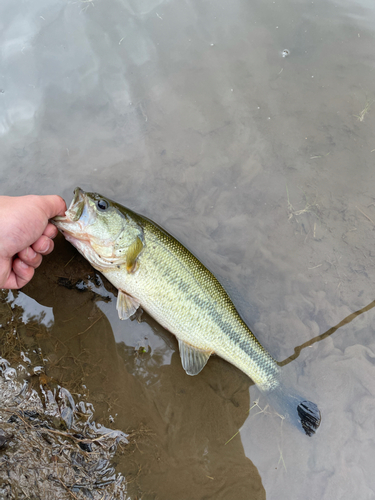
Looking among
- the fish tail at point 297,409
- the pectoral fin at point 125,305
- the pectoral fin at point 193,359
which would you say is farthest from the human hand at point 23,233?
the fish tail at point 297,409

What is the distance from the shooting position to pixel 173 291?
3223 millimetres

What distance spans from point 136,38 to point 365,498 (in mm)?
6319

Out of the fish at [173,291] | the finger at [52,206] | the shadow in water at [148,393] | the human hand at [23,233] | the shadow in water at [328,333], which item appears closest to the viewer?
the human hand at [23,233]

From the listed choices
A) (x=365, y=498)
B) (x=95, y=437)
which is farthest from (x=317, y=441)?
(x=95, y=437)

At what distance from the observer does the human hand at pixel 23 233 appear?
2.88 metres

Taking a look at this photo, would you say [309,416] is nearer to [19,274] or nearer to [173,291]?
[173,291]

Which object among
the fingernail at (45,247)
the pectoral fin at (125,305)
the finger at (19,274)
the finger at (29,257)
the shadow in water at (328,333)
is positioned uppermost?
the fingernail at (45,247)

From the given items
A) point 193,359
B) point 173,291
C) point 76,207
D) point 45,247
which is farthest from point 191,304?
point 45,247

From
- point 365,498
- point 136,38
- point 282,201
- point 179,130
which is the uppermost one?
point 136,38

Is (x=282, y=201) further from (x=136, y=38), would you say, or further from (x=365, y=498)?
(x=365, y=498)

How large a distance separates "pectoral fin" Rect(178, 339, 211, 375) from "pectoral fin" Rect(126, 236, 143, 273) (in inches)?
41.1

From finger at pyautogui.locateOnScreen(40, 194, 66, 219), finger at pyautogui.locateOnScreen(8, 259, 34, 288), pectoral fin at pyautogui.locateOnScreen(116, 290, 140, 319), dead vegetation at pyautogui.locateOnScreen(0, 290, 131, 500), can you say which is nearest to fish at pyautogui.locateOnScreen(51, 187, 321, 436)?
pectoral fin at pyautogui.locateOnScreen(116, 290, 140, 319)

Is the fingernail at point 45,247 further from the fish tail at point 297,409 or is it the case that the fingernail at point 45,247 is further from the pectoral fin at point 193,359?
the fish tail at point 297,409

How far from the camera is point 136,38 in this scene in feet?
13.6
